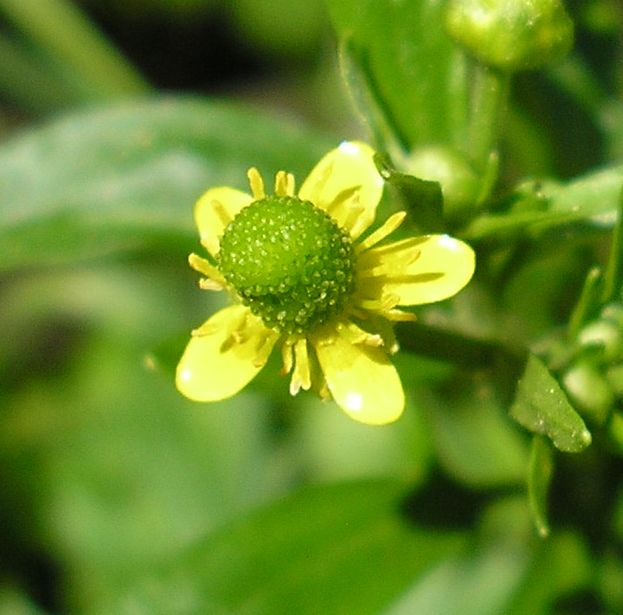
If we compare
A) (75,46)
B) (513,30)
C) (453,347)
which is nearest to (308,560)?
(453,347)

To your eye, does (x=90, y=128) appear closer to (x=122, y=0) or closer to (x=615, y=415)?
(x=615, y=415)

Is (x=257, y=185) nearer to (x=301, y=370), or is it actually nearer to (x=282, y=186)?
(x=282, y=186)

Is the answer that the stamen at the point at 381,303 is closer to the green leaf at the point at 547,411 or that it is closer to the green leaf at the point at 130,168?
the green leaf at the point at 547,411

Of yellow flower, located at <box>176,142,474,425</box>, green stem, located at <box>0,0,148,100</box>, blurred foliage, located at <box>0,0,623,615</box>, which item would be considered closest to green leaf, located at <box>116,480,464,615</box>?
blurred foliage, located at <box>0,0,623,615</box>

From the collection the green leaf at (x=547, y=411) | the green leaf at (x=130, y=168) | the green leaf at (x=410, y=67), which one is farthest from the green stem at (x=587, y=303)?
the green leaf at (x=130, y=168)

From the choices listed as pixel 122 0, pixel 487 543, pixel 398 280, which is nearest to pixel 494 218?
pixel 398 280

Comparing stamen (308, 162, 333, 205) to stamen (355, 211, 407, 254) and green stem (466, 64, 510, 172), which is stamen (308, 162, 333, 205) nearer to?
stamen (355, 211, 407, 254)
